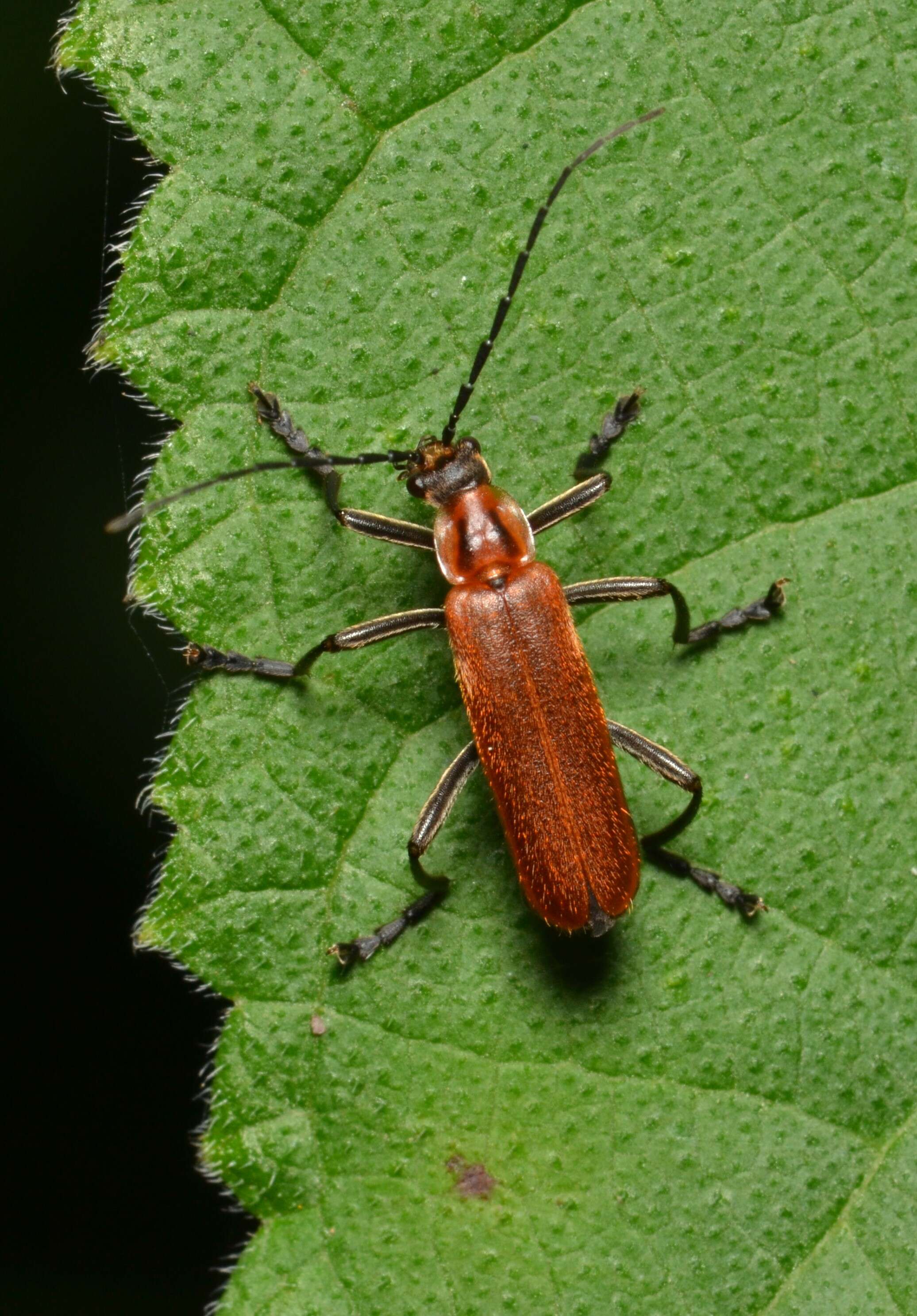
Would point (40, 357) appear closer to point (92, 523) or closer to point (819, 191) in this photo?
point (92, 523)

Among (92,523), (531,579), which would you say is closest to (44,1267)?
(92,523)

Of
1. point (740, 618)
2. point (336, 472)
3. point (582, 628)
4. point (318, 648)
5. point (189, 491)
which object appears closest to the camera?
point (189, 491)

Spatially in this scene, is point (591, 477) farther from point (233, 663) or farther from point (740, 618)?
point (233, 663)

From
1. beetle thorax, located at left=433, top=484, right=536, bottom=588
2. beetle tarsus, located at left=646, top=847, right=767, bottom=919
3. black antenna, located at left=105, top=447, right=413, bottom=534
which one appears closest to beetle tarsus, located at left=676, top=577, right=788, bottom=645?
beetle thorax, located at left=433, top=484, right=536, bottom=588

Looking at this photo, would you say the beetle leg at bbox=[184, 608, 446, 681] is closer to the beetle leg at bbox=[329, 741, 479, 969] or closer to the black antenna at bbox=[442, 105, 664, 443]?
the beetle leg at bbox=[329, 741, 479, 969]

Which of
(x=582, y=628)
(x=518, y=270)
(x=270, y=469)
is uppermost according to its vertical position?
(x=518, y=270)

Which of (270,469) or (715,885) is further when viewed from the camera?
(715,885)

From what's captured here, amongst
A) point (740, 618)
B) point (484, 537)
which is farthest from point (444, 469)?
point (740, 618)

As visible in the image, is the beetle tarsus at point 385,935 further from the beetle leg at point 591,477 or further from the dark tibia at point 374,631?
the beetle leg at point 591,477
